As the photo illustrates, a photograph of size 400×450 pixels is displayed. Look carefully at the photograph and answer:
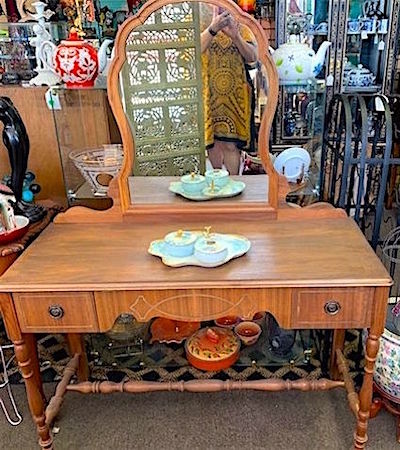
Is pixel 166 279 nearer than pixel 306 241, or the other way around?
pixel 166 279

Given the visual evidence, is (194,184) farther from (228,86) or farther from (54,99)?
(54,99)

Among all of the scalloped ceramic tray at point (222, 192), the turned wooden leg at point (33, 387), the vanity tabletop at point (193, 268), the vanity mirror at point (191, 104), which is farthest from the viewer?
the scalloped ceramic tray at point (222, 192)

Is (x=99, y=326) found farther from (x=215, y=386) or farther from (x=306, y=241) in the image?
(x=306, y=241)

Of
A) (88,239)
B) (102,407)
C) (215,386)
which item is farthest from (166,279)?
(102,407)

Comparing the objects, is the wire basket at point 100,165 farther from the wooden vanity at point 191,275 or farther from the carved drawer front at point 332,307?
the carved drawer front at point 332,307

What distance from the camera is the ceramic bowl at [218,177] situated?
1.58m

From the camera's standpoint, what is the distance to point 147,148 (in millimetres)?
1576

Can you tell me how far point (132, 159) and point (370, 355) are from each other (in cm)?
95

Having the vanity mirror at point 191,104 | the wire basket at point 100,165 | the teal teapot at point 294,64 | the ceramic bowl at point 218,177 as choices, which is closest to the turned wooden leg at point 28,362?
the vanity mirror at point 191,104

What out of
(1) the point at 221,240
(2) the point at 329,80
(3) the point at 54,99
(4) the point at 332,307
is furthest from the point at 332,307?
(2) the point at 329,80

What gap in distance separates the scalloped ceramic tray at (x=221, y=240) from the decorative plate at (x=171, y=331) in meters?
0.68

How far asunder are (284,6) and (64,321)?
246 centimetres

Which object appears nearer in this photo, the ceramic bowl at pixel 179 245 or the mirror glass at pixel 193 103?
the ceramic bowl at pixel 179 245

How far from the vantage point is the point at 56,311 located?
1.27m
